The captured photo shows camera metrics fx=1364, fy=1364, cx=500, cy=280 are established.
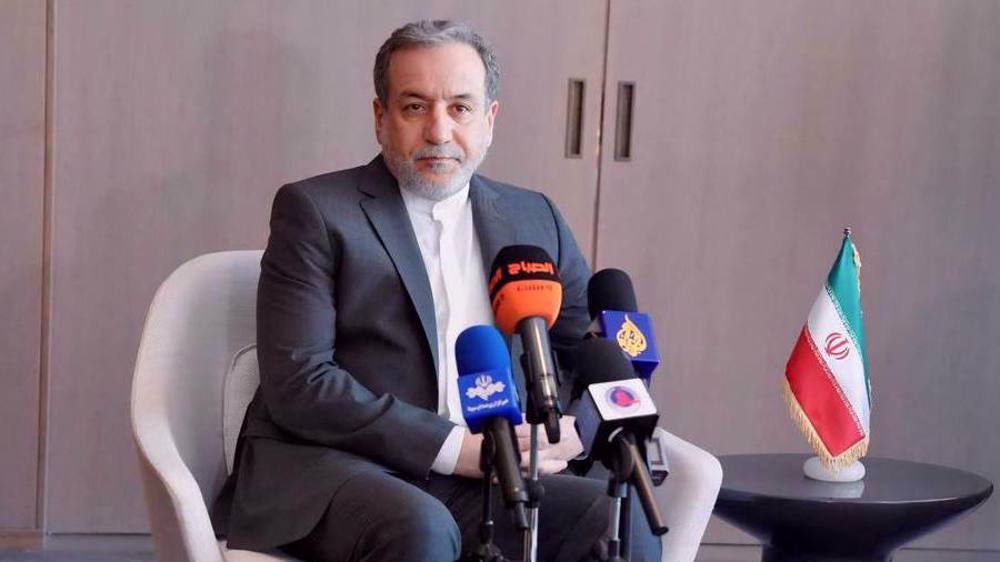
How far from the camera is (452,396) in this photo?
8.10 feet

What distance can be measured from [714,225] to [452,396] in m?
1.49

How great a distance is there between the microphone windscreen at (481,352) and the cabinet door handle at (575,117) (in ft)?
6.84

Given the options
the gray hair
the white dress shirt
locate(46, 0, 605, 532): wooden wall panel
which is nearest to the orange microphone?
the white dress shirt

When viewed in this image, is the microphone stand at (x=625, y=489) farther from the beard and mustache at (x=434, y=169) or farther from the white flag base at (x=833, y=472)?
the white flag base at (x=833, y=472)

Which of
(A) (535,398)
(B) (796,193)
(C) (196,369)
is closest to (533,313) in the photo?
(A) (535,398)

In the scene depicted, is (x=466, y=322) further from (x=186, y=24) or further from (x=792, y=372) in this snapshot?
(x=186, y=24)

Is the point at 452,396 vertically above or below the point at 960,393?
above

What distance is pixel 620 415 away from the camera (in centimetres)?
155

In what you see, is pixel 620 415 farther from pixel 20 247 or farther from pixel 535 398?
pixel 20 247

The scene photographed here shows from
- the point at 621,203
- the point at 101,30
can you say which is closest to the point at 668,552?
the point at 621,203

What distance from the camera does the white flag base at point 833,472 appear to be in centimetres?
286

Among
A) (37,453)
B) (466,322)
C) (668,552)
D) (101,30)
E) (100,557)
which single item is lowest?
(100,557)

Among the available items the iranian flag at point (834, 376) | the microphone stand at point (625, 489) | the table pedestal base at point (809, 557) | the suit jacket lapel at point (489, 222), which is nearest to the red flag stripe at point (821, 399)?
the iranian flag at point (834, 376)

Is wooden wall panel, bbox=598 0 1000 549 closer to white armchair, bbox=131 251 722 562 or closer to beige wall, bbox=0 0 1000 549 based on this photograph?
beige wall, bbox=0 0 1000 549
